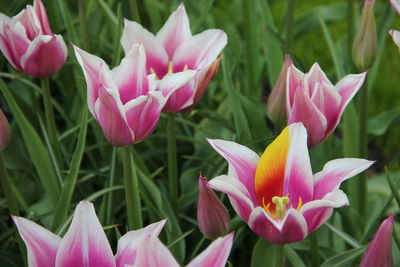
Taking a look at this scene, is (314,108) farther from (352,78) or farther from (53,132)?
(53,132)

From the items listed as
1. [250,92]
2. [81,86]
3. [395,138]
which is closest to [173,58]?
[81,86]

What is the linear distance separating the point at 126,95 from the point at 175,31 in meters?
0.32

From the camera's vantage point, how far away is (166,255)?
0.88 metres

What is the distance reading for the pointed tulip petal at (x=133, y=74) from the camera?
126cm

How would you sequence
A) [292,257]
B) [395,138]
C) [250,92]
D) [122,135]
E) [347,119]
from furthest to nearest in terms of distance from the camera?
1. [395,138]
2. [250,92]
3. [347,119]
4. [292,257]
5. [122,135]

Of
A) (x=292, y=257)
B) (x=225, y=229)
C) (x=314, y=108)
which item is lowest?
(x=292, y=257)

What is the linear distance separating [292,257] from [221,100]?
884 mm

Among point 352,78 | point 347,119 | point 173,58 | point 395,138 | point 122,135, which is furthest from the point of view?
point 395,138

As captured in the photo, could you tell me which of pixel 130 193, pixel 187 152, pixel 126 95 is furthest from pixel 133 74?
pixel 187 152

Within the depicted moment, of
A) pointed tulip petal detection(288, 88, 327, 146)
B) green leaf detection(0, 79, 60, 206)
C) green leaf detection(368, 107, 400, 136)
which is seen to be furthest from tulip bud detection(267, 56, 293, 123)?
green leaf detection(368, 107, 400, 136)

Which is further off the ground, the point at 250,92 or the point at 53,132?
the point at 53,132

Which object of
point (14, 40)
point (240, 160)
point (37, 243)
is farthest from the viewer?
point (14, 40)

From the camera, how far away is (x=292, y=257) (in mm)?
1429

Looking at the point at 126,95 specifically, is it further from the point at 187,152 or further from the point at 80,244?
the point at 187,152
